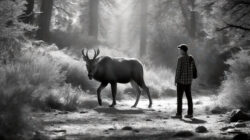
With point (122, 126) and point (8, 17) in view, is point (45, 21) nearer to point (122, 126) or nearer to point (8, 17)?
point (8, 17)

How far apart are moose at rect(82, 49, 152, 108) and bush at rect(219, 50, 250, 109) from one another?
3.25 metres

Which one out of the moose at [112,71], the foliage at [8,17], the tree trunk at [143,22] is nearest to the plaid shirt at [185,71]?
the moose at [112,71]

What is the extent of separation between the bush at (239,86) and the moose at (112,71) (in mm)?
3254

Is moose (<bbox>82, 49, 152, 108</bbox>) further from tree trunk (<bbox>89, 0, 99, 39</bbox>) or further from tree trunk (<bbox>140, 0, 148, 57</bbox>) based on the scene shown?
tree trunk (<bbox>140, 0, 148, 57</bbox>)

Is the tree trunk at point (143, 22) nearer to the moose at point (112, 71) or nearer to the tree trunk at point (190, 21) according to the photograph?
the tree trunk at point (190, 21)

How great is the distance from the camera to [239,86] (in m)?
14.3

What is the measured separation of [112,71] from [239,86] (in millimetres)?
4855

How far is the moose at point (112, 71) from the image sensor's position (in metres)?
16.4

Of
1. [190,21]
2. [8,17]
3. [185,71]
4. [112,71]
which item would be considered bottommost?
[185,71]

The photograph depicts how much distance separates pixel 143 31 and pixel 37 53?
90.7 ft

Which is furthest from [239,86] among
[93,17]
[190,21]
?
[93,17]

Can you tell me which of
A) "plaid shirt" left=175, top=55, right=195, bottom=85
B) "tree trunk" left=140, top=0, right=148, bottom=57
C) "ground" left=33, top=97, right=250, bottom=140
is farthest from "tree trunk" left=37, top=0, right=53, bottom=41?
"plaid shirt" left=175, top=55, right=195, bottom=85

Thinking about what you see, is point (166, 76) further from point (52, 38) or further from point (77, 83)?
point (77, 83)

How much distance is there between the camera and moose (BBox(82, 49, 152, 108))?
53.7ft
